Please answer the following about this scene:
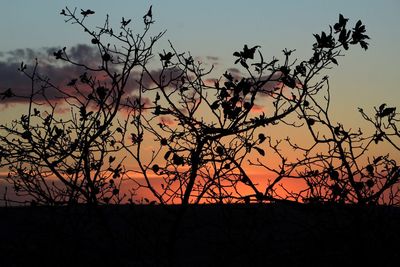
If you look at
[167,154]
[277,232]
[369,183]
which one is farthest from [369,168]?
[167,154]

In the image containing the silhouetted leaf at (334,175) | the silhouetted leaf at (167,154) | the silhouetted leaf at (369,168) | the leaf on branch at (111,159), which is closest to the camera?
the silhouetted leaf at (167,154)

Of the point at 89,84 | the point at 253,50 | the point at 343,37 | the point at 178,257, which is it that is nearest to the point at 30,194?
the point at 89,84

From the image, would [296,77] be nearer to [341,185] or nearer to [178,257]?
[341,185]

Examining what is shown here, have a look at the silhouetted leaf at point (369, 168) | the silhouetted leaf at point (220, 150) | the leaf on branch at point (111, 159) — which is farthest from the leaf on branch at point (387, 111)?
the leaf on branch at point (111, 159)

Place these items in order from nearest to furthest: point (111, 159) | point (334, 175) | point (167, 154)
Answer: point (167, 154) → point (334, 175) → point (111, 159)

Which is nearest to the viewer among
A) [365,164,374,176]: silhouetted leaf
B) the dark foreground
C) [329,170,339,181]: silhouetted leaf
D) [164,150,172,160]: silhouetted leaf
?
the dark foreground

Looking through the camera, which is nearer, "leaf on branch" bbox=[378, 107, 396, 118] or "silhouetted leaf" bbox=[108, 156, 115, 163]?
"leaf on branch" bbox=[378, 107, 396, 118]

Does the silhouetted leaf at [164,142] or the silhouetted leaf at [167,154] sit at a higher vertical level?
the silhouetted leaf at [164,142]

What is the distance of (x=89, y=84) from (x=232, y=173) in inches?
108

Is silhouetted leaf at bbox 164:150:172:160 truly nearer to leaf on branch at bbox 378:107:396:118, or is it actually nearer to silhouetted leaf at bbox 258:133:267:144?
silhouetted leaf at bbox 258:133:267:144

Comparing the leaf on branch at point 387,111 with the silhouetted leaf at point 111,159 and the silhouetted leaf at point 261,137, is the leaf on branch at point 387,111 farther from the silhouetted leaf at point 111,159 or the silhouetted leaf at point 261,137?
the silhouetted leaf at point 111,159

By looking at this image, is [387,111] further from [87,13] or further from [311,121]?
[87,13]

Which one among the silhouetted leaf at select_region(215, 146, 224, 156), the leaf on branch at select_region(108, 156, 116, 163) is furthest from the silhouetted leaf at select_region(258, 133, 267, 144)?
the leaf on branch at select_region(108, 156, 116, 163)

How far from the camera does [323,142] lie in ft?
25.9
